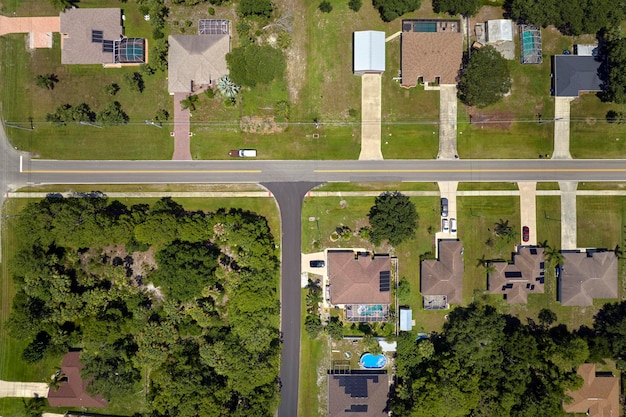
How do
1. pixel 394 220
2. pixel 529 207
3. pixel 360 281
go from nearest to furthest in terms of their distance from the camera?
pixel 394 220
pixel 360 281
pixel 529 207

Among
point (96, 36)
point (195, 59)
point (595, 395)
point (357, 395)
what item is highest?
point (96, 36)

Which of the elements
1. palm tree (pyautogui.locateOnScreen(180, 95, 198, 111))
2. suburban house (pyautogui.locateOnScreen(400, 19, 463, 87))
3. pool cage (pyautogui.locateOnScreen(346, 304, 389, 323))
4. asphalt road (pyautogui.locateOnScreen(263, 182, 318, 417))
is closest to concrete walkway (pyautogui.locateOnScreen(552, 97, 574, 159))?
suburban house (pyautogui.locateOnScreen(400, 19, 463, 87))

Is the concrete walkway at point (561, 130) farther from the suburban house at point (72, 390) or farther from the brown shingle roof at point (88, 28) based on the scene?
the suburban house at point (72, 390)

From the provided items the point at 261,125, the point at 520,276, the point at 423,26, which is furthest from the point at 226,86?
the point at 520,276

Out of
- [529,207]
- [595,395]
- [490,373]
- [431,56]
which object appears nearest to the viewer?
[490,373]

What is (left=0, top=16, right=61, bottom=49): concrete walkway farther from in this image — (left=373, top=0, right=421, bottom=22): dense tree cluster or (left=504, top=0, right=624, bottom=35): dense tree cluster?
(left=504, top=0, right=624, bottom=35): dense tree cluster

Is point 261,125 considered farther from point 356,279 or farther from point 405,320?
point 405,320

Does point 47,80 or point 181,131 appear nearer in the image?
point 47,80
